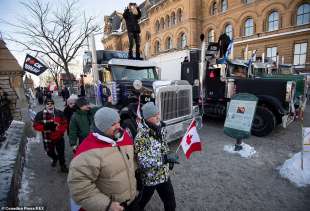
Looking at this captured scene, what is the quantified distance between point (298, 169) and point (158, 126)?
3.35m

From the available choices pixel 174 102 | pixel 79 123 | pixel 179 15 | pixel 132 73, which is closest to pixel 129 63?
pixel 132 73

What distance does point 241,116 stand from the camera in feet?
16.2

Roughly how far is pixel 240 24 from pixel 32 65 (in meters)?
24.6

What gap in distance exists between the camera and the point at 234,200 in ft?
10.3

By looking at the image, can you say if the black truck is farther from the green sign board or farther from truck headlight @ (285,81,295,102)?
the green sign board

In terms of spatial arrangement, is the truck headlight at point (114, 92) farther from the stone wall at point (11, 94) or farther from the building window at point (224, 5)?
the building window at point (224, 5)

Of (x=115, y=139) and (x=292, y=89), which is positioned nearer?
(x=115, y=139)

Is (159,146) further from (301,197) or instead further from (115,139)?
(301,197)

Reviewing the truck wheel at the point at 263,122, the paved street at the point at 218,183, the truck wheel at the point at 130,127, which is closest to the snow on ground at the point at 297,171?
the paved street at the point at 218,183

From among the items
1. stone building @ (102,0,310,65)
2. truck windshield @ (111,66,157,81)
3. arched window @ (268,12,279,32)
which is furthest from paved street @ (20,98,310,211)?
arched window @ (268,12,279,32)

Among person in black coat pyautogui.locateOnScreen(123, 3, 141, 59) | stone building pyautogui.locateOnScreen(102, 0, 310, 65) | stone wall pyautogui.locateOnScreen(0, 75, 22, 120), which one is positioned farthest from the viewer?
stone building pyautogui.locateOnScreen(102, 0, 310, 65)

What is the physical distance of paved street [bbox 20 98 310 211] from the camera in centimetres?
306

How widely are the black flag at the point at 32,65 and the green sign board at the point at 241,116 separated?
7.61 metres

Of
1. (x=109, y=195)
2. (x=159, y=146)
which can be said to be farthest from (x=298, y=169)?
(x=109, y=195)
